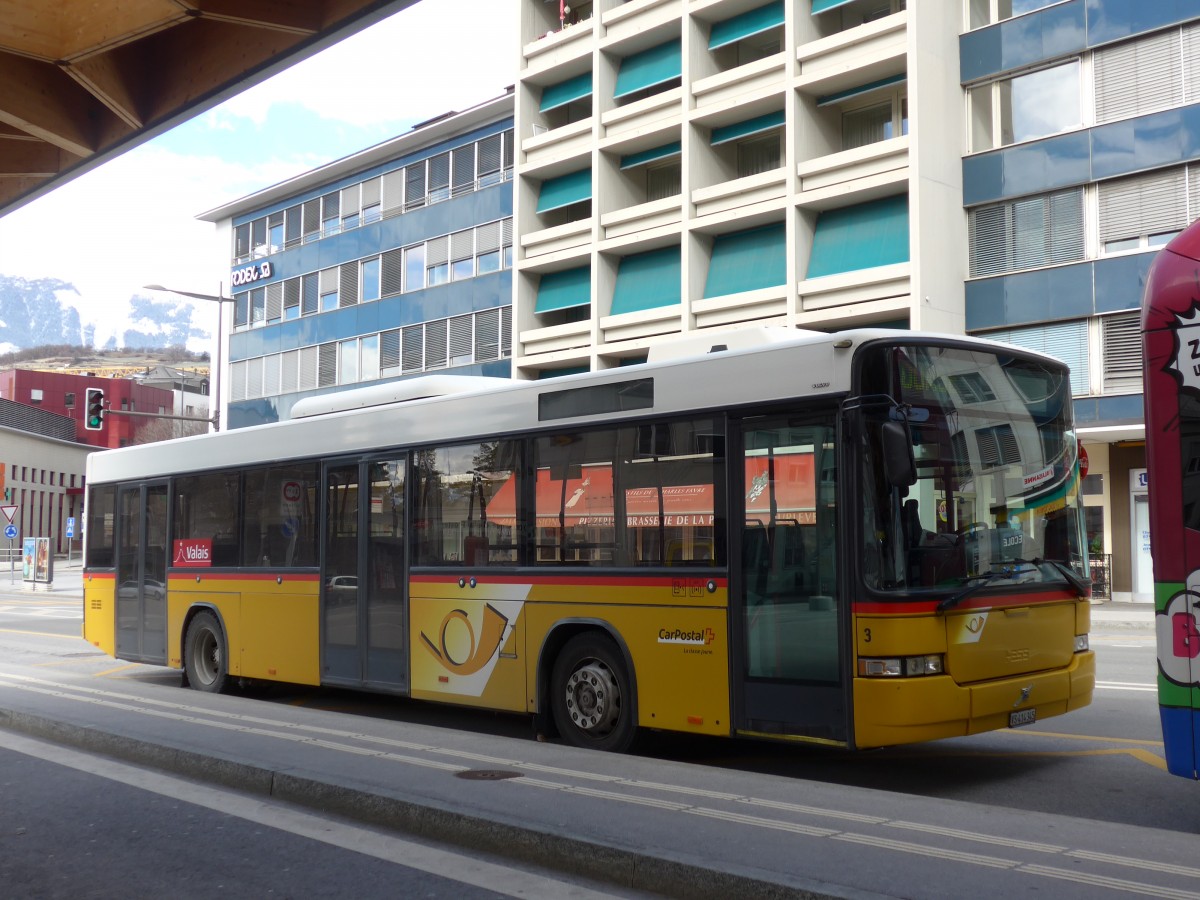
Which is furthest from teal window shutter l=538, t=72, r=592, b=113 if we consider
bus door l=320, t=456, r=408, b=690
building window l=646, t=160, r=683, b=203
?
bus door l=320, t=456, r=408, b=690

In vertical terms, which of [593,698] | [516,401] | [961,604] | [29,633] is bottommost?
[29,633]

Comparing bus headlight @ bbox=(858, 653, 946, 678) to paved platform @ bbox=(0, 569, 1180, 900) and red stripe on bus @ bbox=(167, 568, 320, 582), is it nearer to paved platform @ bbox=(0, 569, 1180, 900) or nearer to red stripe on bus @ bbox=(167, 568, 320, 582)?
paved platform @ bbox=(0, 569, 1180, 900)

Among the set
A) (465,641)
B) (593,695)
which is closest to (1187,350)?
(593,695)

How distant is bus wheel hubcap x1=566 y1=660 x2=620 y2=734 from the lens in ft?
31.0

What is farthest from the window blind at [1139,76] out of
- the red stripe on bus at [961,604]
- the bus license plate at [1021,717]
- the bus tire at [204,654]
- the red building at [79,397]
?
the red building at [79,397]

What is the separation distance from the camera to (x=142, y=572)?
15234 millimetres

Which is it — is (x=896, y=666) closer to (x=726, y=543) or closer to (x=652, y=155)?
(x=726, y=543)

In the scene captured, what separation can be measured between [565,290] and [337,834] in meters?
33.0

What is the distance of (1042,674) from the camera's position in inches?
332

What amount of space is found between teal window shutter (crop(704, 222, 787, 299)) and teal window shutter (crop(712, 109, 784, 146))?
2.73 metres

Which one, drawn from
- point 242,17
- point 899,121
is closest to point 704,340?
point 242,17

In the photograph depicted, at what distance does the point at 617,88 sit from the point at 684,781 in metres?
33.1

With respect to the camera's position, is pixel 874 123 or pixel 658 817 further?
pixel 874 123

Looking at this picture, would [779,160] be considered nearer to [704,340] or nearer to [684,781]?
[704,340]
